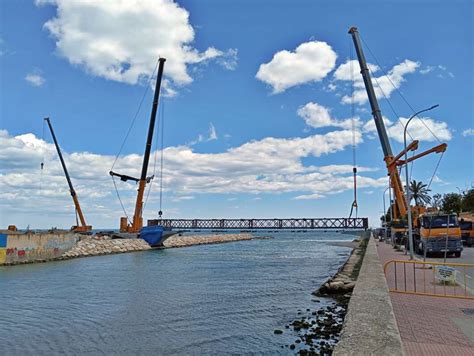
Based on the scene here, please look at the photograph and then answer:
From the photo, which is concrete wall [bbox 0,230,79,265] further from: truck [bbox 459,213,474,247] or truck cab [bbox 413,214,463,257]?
truck [bbox 459,213,474,247]

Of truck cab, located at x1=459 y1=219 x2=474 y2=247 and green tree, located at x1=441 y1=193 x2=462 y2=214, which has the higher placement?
green tree, located at x1=441 y1=193 x2=462 y2=214

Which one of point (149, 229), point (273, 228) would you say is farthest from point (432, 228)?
point (273, 228)

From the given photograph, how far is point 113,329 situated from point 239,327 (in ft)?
12.9

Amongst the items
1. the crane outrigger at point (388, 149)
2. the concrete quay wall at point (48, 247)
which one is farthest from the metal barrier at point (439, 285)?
the concrete quay wall at point (48, 247)

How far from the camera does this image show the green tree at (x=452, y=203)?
68.2 meters

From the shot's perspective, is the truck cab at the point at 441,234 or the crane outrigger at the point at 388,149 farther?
the crane outrigger at the point at 388,149

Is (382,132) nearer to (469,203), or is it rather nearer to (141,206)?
(469,203)

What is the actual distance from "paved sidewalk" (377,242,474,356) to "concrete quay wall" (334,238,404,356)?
1.52 feet

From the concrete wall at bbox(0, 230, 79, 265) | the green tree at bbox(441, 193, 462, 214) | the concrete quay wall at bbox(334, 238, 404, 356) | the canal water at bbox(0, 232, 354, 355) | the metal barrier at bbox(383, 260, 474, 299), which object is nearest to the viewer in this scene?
the concrete quay wall at bbox(334, 238, 404, 356)

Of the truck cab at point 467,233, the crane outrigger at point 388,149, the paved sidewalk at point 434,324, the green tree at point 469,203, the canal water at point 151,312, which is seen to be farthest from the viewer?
the green tree at point 469,203

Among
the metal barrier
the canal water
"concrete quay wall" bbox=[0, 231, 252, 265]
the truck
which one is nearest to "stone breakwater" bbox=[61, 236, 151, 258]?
"concrete quay wall" bbox=[0, 231, 252, 265]

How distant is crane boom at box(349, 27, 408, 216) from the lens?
143ft

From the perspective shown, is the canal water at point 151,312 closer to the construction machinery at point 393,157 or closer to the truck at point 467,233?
the construction machinery at point 393,157

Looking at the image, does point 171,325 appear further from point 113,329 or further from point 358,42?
point 358,42
